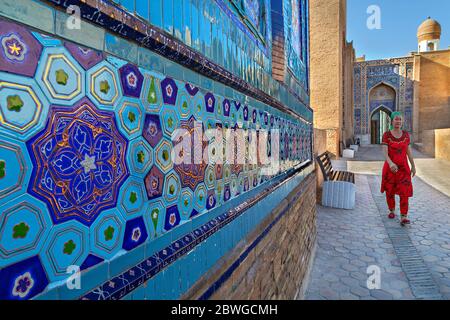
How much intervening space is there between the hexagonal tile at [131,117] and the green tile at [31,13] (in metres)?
0.22

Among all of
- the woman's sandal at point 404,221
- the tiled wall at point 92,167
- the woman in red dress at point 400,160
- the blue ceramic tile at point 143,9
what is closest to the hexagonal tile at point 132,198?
the tiled wall at point 92,167

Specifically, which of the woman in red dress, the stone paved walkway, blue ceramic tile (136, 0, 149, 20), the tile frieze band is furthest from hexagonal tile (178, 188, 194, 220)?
the woman in red dress

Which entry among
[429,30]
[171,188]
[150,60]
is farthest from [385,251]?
[429,30]

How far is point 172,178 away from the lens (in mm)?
922

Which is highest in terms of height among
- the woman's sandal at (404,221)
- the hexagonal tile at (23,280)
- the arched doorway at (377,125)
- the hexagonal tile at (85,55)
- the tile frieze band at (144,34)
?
the arched doorway at (377,125)

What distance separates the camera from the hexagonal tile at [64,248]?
0.55 metres

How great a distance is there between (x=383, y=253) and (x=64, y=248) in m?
4.11

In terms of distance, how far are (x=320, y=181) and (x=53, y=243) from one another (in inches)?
266

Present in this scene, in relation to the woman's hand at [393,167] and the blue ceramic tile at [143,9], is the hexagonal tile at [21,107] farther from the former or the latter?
the woman's hand at [393,167]

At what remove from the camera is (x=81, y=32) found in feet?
1.97

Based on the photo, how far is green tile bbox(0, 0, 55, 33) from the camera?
0.47 m

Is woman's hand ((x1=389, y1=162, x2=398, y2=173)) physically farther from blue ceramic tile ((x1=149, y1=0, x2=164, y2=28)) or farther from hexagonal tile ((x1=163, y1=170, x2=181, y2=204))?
blue ceramic tile ((x1=149, y1=0, x2=164, y2=28))

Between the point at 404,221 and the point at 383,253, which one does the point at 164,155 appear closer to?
the point at 383,253

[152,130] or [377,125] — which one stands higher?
[377,125]
